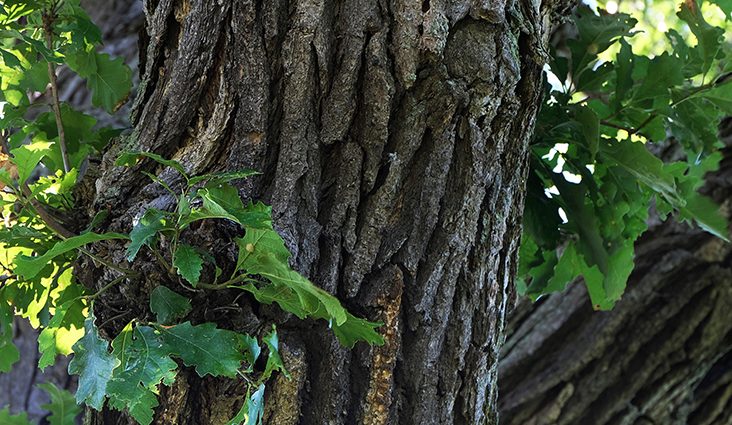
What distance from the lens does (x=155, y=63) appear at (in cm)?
103

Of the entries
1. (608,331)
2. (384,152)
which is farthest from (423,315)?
(608,331)

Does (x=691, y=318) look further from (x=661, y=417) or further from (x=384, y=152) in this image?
(x=384, y=152)

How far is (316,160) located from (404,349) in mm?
257

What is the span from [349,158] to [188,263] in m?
0.25

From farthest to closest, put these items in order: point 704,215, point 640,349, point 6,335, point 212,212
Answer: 1. point 640,349
2. point 704,215
3. point 6,335
4. point 212,212

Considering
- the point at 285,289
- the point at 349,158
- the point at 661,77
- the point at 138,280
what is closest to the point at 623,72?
the point at 661,77

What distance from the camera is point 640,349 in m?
1.97

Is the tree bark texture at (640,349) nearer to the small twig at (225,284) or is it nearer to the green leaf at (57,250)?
the small twig at (225,284)

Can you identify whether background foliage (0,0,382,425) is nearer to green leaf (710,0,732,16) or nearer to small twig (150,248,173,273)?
small twig (150,248,173,273)

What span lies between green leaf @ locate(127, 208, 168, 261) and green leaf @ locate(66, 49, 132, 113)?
1.77 ft

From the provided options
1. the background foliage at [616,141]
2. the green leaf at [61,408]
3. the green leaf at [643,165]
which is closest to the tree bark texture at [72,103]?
the green leaf at [61,408]

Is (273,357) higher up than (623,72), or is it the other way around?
(623,72)

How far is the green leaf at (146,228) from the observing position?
2.48 ft

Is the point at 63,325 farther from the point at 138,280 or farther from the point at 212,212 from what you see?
the point at 212,212
